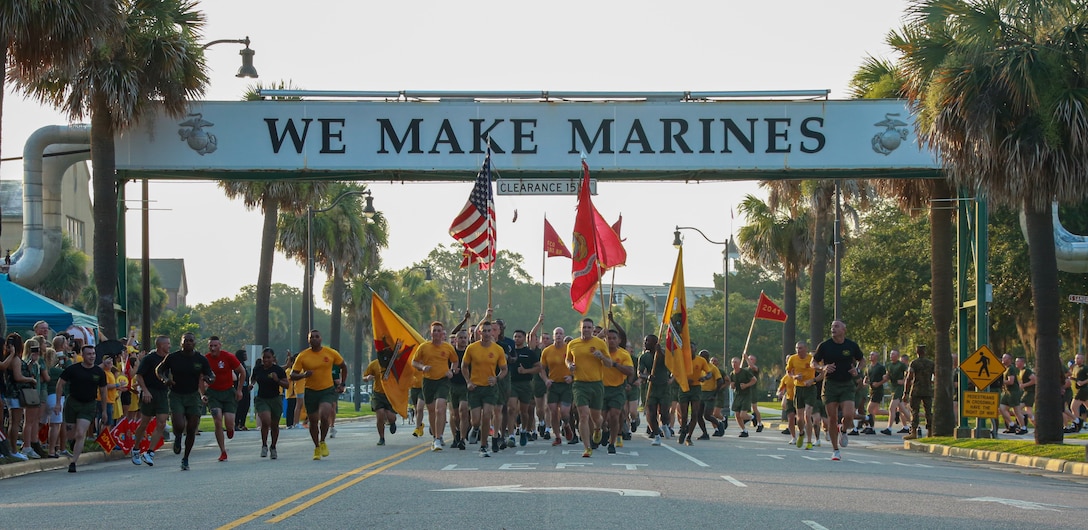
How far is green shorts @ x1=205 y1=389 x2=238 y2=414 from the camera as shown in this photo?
21.2 meters

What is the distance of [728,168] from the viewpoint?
93.7 feet

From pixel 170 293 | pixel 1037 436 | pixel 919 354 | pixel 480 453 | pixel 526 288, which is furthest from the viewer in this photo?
pixel 526 288

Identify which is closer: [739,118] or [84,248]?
[739,118]

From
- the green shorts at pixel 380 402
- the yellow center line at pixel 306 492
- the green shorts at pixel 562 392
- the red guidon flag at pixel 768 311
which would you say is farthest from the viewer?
the red guidon flag at pixel 768 311

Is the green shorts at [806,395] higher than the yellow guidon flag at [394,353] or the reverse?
the reverse

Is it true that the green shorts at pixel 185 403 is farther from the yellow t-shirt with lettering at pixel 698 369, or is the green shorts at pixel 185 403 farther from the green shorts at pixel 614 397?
the yellow t-shirt with lettering at pixel 698 369

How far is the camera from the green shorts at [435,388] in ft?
71.2

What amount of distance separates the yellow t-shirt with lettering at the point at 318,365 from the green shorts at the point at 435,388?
145 centimetres

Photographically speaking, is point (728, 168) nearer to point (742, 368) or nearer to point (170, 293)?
point (742, 368)

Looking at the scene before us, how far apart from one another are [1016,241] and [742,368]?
14.2 metres

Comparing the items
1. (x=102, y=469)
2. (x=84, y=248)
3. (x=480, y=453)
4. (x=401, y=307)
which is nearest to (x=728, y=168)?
(x=480, y=453)

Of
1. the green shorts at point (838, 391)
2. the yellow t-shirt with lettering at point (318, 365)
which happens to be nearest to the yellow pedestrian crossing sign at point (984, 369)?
the green shorts at point (838, 391)

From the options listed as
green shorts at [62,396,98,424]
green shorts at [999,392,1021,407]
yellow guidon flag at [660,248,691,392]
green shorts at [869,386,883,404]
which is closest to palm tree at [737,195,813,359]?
green shorts at [869,386,883,404]

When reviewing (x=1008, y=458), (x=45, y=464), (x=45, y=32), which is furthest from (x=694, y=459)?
(x=45, y=32)
